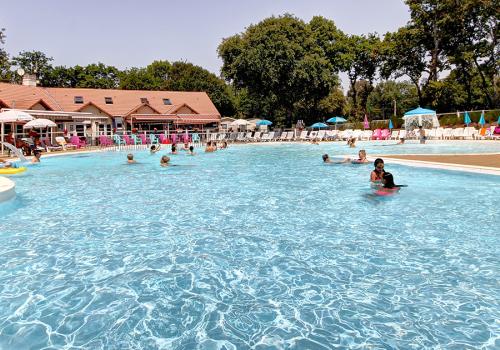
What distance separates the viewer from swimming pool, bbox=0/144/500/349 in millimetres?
3809

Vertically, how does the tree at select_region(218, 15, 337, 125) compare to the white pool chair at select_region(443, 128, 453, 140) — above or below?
above

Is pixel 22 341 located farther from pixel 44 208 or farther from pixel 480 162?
pixel 480 162

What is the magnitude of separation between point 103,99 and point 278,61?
18927mm

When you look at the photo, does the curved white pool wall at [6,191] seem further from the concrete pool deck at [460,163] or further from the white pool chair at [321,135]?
the white pool chair at [321,135]

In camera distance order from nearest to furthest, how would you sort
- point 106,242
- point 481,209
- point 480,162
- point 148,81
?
point 106,242 < point 481,209 < point 480,162 < point 148,81

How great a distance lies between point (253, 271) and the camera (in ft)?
17.6

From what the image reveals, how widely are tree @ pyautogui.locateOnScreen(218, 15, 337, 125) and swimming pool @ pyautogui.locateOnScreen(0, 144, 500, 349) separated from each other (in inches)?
1263

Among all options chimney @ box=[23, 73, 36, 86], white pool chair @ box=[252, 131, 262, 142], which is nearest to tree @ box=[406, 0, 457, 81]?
white pool chair @ box=[252, 131, 262, 142]

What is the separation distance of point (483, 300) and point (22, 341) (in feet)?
15.1

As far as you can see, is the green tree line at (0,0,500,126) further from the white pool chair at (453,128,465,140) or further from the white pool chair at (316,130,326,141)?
the white pool chair at (453,128,465,140)

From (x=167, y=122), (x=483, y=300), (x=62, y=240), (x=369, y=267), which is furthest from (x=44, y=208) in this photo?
(x=167, y=122)

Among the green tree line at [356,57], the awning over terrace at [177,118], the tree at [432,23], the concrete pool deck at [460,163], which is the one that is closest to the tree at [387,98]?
the green tree line at [356,57]

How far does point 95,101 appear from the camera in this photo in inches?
1666

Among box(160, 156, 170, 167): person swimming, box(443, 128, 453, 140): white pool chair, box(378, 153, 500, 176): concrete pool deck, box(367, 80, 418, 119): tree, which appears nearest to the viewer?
box(378, 153, 500, 176): concrete pool deck
